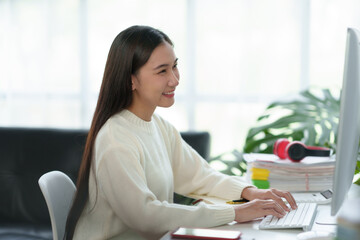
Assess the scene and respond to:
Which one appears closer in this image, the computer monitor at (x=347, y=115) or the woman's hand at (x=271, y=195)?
the computer monitor at (x=347, y=115)

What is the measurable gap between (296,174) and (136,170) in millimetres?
644

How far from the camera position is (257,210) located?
1.47 meters

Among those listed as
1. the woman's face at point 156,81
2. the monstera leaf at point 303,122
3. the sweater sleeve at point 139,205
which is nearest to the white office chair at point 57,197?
the sweater sleeve at point 139,205

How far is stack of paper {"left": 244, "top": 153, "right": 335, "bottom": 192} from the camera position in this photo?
185 cm

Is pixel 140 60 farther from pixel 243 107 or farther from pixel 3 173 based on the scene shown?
pixel 243 107

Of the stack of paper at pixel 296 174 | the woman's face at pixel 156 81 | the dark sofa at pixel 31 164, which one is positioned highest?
the woman's face at pixel 156 81

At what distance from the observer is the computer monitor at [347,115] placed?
1.05 m

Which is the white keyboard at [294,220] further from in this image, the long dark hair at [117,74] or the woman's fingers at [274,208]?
the long dark hair at [117,74]

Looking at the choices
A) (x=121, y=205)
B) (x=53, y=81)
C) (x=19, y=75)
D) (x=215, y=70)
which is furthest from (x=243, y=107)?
(x=121, y=205)

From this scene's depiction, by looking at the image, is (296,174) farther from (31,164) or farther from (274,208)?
(31,164)

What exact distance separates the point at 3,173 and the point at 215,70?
1504 millimetres

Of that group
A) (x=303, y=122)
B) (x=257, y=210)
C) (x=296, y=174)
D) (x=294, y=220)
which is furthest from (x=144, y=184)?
(x=303, y=122)

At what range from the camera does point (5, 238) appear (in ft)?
7.64

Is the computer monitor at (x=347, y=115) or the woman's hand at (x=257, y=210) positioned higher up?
the computer monitor at (x=347, y=115)
